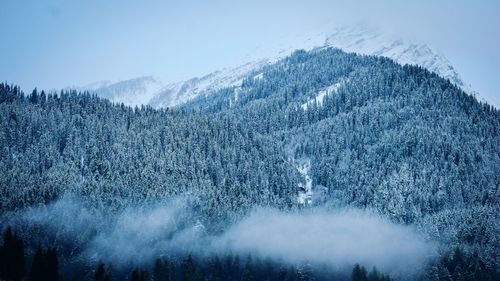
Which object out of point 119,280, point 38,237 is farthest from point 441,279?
point 38,237

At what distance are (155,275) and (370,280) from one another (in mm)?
66609

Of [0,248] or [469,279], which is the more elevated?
[0,248]

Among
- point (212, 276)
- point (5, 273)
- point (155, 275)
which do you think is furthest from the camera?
point (212, 276)

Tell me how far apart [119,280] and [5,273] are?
9305 cm

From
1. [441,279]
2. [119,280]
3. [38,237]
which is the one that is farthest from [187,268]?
[441,279]

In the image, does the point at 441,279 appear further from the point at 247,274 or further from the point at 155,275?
the point at 155,275

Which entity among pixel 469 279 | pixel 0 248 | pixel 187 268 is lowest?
pixel 469 279

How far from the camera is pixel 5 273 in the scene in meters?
106

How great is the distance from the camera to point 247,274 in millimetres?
195750

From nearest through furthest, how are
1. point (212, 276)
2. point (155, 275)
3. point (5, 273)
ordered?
1. point (5, 273)
2. point (155, 275)
3. point (212, 276)

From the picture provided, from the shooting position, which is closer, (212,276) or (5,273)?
(5,273)

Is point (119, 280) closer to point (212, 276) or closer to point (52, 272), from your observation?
point (212, 276)

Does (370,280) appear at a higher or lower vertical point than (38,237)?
lower

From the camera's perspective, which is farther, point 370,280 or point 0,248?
point 370,280
